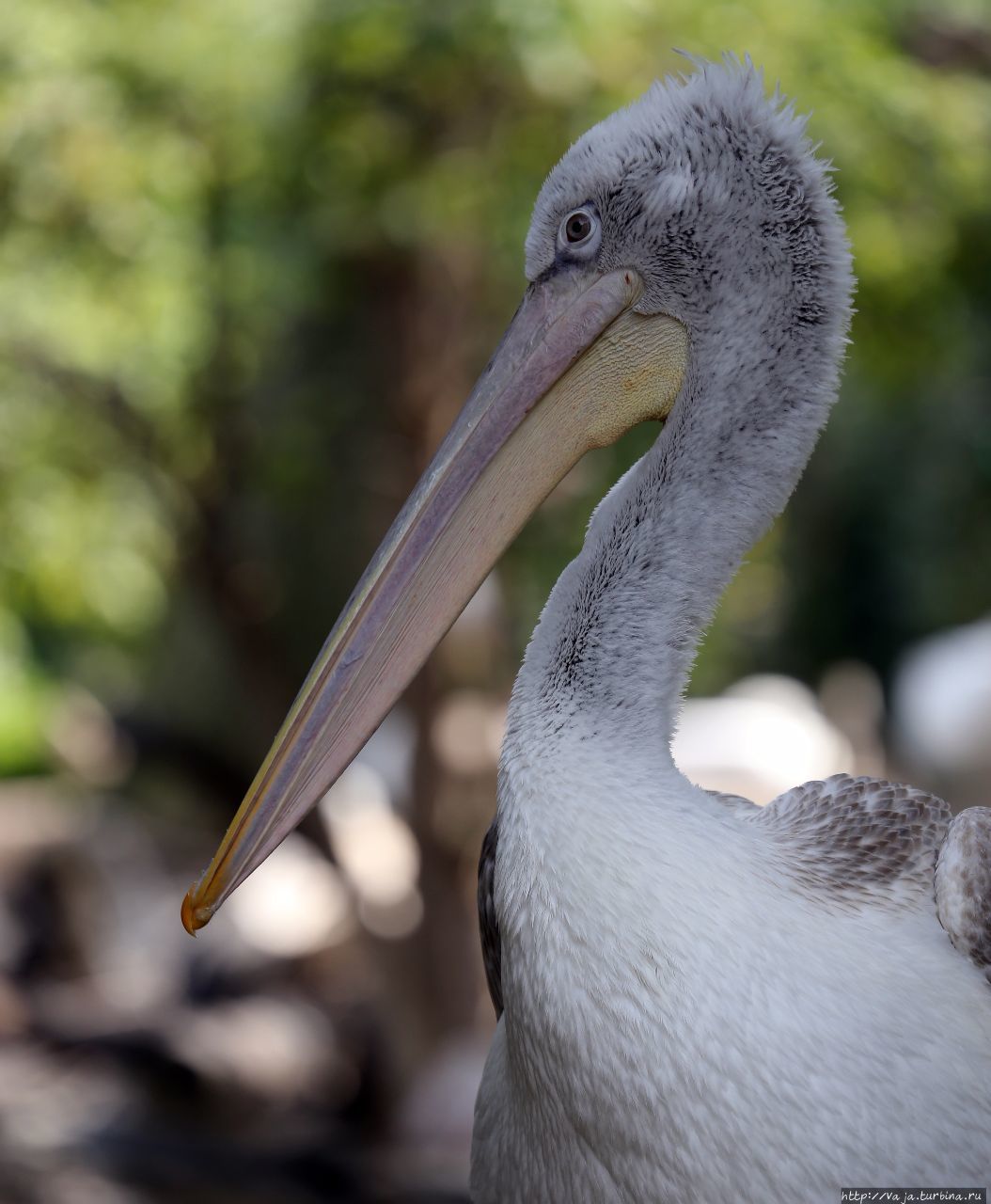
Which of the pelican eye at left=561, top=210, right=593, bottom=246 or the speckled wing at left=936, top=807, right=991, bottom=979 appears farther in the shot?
the pelican eye at left=561, top=210, right=593, bottom=246

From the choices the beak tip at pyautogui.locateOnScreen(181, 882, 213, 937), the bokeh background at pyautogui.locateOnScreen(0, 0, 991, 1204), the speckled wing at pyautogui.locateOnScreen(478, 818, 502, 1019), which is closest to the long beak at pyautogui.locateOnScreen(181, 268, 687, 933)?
the beak tip at pyautogui.locateOnScreen(181, 882, 213, 937)

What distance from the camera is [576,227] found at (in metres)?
1.77

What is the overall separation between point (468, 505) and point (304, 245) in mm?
3221

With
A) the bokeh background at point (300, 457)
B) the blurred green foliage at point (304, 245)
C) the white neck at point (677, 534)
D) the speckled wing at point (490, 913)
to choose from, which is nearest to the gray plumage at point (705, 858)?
the white neck at point (677, 534)

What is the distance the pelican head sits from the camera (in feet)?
5.51

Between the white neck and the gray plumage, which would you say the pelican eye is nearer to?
the gray plumage

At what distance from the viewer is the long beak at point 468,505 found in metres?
1.65

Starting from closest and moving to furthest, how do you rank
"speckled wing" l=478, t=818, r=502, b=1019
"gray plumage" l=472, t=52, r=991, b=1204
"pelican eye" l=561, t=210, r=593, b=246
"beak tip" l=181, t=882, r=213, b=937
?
"gray plumage" l=472, t=52, r=991, b=1204 < "beak tip" l=181, t=882, r=213, b=937 < "pelican eye" l=561, t=210, r=593, b=246 < "speckled wing" l=478, t=818, r=502, b=1019

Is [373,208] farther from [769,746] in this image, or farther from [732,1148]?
[769,746]

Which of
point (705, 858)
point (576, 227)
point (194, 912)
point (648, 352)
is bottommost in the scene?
point (194, 912)

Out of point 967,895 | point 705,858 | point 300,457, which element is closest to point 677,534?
point 705,858

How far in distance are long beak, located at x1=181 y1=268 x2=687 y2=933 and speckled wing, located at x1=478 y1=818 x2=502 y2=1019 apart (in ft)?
1.01

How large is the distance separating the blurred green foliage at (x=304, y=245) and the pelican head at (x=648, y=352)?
6.81 feet

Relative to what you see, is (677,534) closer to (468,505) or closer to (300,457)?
(468,505)
